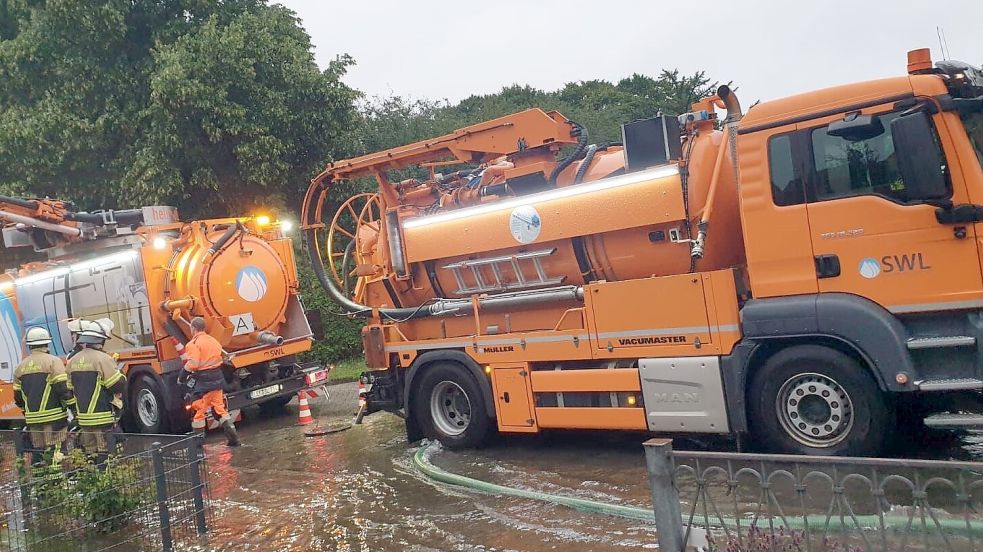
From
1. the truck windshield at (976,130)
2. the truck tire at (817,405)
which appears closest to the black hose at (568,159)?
the truck tire at (817,405)

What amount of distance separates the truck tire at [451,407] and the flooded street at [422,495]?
187mm

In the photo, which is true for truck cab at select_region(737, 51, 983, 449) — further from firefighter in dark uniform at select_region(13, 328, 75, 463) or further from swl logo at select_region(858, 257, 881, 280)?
firefighter in dark uniform at select_region(13, 328, 75, 463)

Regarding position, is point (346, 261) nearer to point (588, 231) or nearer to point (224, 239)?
point (224, 239)

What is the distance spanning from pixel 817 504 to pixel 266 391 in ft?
27.9

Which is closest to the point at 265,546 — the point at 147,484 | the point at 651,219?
the point at 147,484

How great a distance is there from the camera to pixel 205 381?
935cm

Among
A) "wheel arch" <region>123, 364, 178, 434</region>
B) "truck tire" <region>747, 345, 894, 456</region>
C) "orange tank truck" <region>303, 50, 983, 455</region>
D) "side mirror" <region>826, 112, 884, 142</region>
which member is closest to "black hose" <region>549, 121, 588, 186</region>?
"orange tank truck" <region>303, 50, 983, 455</region>

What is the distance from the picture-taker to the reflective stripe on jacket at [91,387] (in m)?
6.72

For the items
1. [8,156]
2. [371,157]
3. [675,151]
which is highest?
[8,156]

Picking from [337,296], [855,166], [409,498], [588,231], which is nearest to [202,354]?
[337,296]

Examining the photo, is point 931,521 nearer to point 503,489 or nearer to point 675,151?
point 503,489

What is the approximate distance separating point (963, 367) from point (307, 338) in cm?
882

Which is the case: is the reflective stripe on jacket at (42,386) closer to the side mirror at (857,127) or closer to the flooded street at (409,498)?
the flooded street at (409,498)

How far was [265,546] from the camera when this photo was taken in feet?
17.5
